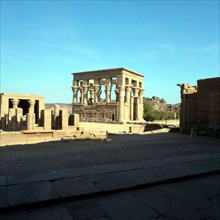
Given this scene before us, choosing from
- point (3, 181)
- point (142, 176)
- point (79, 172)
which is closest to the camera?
point (3, 181)

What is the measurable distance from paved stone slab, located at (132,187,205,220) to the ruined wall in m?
13.4

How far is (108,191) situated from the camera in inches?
154

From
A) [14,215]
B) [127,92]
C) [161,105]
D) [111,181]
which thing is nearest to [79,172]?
[111,181]

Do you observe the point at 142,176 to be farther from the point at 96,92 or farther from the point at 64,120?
the point at 96,92

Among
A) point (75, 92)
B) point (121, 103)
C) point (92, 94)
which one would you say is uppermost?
point (75, 92)

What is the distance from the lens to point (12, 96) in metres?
30.2

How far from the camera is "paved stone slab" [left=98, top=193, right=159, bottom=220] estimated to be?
324 cm

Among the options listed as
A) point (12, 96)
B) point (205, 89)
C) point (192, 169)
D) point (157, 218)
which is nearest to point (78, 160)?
point (192, 169)

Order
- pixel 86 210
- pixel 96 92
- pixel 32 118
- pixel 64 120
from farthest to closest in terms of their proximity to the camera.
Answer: pixel 96 92 < pixel 64 120 < pixel 32 118 < pixel 86 210

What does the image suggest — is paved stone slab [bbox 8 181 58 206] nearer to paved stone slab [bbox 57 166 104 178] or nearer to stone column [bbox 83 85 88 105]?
paved stone slab [bbox 57 166 104 178]

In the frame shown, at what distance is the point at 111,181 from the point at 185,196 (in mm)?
1221

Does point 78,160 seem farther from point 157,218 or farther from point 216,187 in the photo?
point 157,218

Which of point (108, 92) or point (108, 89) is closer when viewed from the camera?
point (108, 89)

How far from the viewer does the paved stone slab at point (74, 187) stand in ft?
12.3
